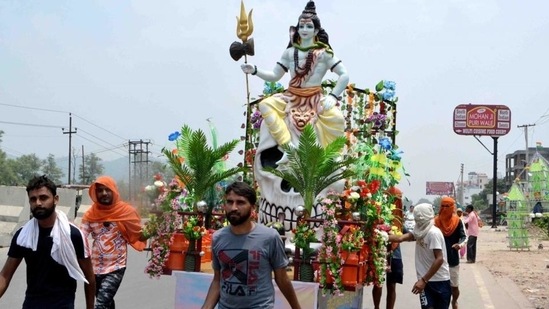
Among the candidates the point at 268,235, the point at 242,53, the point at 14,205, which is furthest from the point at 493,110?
the point at 268,235

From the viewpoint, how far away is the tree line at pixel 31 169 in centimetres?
7925

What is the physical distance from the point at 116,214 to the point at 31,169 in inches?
3484

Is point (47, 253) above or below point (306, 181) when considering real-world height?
below

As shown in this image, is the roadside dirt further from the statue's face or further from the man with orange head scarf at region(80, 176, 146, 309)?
the man with orange head scarf at region(80, 176, 146, 309)

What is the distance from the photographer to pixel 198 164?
8.55 meters

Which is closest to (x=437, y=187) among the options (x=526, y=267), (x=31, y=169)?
(x=31, y=169)

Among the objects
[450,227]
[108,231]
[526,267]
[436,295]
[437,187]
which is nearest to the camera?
[108,231]

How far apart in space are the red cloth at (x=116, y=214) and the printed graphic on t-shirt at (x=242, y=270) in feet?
8.64

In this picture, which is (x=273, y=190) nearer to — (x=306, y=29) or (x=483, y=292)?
(x=306, y=29)

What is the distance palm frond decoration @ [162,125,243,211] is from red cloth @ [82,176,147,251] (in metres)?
1.14

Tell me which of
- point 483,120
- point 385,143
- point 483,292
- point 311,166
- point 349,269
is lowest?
point 483,292

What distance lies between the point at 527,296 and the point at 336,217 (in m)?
6.73

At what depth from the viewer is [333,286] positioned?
24.5 feet

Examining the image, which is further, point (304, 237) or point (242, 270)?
point (304, 237)
